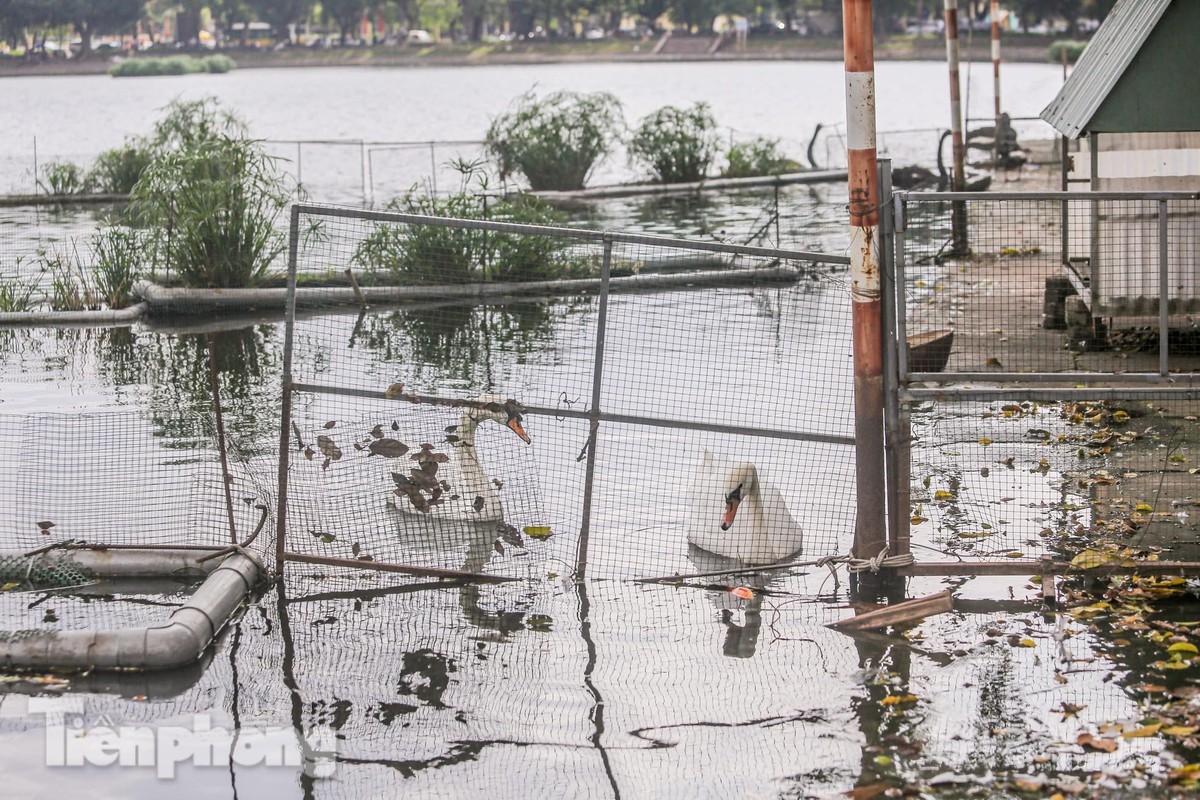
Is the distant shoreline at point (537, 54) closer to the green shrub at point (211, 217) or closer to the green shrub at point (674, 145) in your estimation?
the green shrub at point (674, 145)

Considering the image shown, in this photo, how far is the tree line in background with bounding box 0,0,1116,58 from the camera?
117 metres

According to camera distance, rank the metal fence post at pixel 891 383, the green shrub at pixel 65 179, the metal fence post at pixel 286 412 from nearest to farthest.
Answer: the metal fence post at pixel 891 383 < the metal fence post at pixel 286 412 < the green shrub at pixel 65 179

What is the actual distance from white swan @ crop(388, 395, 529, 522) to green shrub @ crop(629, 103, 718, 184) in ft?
79.0

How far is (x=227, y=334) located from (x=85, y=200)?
17.3 meters

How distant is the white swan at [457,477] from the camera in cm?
835

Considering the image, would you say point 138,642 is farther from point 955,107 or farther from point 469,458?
point 955,107

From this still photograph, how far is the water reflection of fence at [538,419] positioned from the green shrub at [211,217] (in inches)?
47.7

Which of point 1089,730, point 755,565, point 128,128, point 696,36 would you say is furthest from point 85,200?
point 696,36

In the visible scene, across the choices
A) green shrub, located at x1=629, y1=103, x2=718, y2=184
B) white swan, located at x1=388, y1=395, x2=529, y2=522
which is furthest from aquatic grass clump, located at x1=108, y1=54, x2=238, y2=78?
white swan, located at x1=388, y1=395, x2=529, y2=522

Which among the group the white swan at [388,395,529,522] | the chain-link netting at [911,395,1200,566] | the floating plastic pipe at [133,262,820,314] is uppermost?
the floating plastic pipe at [133,262,820,314]

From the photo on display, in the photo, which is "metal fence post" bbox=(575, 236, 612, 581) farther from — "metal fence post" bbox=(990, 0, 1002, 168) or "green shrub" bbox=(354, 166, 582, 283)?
"metal fence post" bbox=(990, 0, 1002, 168)

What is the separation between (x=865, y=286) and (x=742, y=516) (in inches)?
61.9

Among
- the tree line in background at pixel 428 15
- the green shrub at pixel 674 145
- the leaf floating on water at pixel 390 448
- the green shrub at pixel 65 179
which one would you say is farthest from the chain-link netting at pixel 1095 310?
the tree line in background at pixel 428 15

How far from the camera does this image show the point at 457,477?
8.75 meters
